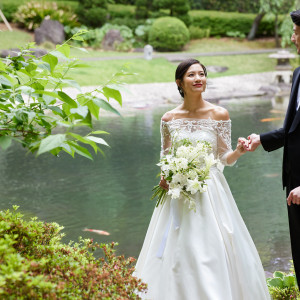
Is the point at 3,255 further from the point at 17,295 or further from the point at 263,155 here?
the point at 263,155

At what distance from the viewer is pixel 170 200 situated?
3.44 m

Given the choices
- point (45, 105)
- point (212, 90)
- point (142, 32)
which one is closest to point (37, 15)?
point (142, 32)

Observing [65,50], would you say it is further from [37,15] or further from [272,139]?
[37,15]

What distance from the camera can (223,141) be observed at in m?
3.49

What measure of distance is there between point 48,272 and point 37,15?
79.4 ft

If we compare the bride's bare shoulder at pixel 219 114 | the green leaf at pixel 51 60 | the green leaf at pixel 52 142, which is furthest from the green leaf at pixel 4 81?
the bride's bare shoulder at pixel 219 114

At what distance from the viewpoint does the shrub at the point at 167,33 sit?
23.8 metres

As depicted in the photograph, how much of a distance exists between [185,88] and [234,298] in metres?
1.36

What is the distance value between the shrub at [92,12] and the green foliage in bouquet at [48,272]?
24809 millimetres

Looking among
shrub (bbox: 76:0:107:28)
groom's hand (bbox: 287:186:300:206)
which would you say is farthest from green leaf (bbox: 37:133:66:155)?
shrub (bbox: 76:0:107:28)

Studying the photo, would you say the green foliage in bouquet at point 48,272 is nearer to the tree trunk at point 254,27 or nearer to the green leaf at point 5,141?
the green leaf at point 5,141

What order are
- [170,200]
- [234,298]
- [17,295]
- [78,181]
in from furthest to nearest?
1. [78,181]
2. [170,200]
3. [234,298]
4. [17,295]

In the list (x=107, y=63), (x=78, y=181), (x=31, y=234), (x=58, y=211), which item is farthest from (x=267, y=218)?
(x=107, y=63)

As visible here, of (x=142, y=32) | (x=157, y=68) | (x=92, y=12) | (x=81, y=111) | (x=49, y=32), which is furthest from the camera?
(x=92, y=12)
